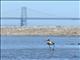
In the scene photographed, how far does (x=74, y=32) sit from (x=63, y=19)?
0.71 metres

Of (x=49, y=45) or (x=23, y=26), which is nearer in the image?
(x=49, y=45)

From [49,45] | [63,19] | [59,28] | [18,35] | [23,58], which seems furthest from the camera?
[18,35]

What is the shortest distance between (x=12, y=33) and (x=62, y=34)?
235 cm

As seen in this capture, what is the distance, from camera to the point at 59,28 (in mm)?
19250

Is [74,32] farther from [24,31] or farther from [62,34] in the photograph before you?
[24,31]

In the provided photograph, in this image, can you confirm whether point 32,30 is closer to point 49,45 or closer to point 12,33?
point 12,33

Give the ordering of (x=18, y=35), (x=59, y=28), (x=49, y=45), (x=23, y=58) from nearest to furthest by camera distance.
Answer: (x=23, y=58)
(x=49, y=45)
(x=59, y=28)
(x=18, y=35)

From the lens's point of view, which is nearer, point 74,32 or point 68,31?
point 74,32

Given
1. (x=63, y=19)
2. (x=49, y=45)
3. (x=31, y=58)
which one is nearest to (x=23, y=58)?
(x=31, y=58)

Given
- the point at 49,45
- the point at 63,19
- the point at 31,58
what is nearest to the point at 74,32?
the point at 63,19

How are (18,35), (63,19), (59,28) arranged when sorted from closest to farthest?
1. (63,19)
2. (59,28)
3. (18,35)

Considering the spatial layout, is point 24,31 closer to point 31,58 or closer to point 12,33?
point 12,33

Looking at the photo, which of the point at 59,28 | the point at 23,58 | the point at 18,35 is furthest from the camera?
the point at 18,35

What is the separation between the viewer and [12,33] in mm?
19984
